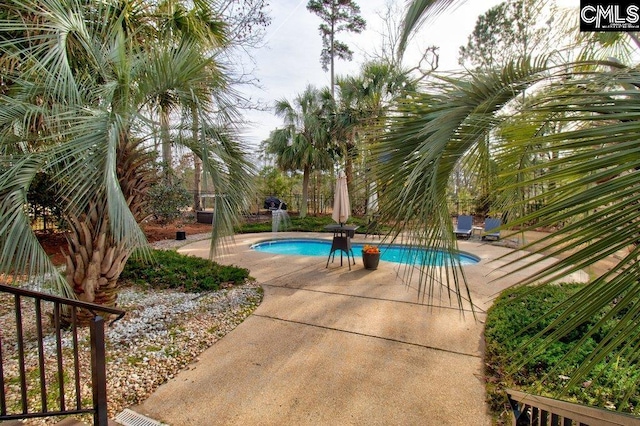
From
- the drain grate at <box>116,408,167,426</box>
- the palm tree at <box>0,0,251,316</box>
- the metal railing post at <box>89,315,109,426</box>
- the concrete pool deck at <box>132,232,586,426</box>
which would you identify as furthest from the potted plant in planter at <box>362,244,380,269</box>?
the metal railing post at <box>89,315,109,426</box>

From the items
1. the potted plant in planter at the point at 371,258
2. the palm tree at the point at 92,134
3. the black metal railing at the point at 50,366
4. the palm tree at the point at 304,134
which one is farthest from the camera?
the palm tree at the point at 304,134

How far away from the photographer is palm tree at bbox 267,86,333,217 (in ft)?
46.5

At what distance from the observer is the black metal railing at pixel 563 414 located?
1.13 meters

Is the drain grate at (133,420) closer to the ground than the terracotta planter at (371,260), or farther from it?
closer to the ground

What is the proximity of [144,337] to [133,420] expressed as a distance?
148 cm

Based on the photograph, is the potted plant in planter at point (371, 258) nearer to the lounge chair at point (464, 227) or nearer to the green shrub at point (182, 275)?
the green shrub at point (182, 275)

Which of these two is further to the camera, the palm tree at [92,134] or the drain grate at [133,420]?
the palm tree at [92,134]

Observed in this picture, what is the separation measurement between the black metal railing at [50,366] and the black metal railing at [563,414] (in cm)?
237

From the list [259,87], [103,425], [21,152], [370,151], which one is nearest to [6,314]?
[21,152]

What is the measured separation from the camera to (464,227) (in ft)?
36.8

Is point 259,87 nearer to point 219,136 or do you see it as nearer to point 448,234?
point 219,136

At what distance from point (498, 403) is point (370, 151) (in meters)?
2.15
